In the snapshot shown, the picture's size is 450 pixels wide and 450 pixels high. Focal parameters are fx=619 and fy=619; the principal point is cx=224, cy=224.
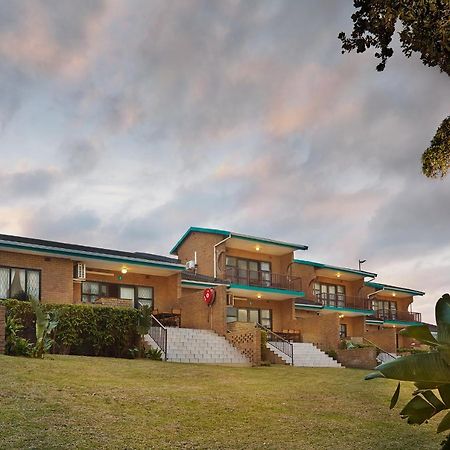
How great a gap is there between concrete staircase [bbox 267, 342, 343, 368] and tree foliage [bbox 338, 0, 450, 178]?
865 inches

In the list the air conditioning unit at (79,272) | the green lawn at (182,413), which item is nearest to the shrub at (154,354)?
the green lawn at (182,413)

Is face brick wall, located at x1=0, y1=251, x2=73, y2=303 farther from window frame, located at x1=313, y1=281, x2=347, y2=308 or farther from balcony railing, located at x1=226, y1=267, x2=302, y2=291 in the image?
window frame, located at x1=313, y1=281, x2=347, y2=308

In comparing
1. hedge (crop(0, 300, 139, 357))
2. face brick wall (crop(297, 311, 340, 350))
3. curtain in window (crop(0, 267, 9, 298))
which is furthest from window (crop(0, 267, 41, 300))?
face brick wall (crop(297, 311, 340, 350))

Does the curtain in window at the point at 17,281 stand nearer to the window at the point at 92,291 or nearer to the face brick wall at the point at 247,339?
the window at the point at 92,291

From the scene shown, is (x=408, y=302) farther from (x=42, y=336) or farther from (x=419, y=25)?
(x=419, y=25)

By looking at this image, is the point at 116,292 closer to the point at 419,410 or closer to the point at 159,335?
the point at 159,335

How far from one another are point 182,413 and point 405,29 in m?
8.09

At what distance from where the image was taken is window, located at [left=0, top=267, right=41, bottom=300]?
A: 2808 cm

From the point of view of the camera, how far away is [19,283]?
28.6 m

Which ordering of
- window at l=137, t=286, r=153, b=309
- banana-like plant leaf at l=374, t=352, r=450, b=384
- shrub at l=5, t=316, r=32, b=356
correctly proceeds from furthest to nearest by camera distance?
window at l=137, t=286, r=153, b=309 → shrub at l=5, t=316, r=32, b=356 → banana-like plant leaf at l=374, t=352, r=450, b=384

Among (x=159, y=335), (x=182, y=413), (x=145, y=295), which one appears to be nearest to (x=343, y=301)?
(x=145, y=295)

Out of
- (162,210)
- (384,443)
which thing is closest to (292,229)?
(162,210)

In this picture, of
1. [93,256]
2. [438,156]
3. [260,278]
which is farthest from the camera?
[260,278]

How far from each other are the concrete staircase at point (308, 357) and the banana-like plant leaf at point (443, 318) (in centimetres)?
2741
